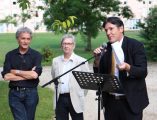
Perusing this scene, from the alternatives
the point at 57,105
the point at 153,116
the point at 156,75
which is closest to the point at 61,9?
the point at 156,75

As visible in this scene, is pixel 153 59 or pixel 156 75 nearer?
pixel 156 75

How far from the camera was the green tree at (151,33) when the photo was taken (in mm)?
23281

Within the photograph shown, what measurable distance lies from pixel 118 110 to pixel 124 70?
0.59m

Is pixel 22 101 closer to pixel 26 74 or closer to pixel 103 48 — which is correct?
pixel 26 74

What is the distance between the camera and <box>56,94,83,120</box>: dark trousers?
6691 millimetres

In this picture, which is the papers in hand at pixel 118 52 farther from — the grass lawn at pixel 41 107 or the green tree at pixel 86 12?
the green tree at pixel 86 12

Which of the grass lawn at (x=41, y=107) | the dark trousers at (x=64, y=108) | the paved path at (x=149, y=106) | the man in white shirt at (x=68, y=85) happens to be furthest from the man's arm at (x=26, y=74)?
the paved path at (x=149, y=106)

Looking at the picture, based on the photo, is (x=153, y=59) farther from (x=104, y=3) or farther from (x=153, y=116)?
(x=153, y=116)

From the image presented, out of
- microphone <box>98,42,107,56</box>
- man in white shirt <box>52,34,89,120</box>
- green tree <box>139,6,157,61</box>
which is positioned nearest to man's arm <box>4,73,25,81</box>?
man in white shirt <box>52,34,89,120</box>

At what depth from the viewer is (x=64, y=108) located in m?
6.77

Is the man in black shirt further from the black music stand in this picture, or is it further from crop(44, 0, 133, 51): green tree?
crop(44, 0, 133, 51): green tree

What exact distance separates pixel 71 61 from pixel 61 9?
882 inches

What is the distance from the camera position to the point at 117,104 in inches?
208

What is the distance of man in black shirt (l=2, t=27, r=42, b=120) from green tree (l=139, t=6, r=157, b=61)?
17255 millimetres
